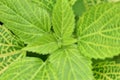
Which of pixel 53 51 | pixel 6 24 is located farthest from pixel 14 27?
pixel 53 51

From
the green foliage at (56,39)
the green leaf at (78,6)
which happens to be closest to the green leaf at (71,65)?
the green foliage at (56,39)

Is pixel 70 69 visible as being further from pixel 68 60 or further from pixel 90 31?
pixel 90 31

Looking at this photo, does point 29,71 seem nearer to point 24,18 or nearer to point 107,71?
point 24,18

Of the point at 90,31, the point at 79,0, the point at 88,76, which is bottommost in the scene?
the point at 88,76

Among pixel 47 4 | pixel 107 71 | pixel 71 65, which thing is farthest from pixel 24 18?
pixel 107 71

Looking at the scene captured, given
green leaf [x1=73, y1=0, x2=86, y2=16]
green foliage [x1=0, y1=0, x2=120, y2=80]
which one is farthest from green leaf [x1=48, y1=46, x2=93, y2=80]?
green leaf [x1=73, y1=0, x2=86, y2=16]

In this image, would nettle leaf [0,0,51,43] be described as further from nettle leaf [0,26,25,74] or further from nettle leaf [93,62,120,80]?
nettle leaf [93,62,120,80]

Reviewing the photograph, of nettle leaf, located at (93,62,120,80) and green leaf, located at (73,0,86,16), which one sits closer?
nettle leaf, located at (93,62,120,80)
